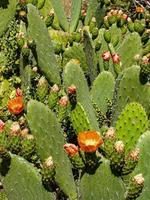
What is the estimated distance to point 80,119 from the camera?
8.23ft

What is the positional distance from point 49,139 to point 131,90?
0.65 m

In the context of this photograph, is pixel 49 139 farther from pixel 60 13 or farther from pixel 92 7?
pixel 60 13

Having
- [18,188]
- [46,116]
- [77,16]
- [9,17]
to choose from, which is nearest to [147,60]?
[46,116]

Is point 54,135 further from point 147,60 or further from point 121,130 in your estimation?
point 147,60

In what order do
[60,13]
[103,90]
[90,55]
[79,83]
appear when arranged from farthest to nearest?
1. [60,13]
2. [90,55]
3. [103,90]
4. [79,83]

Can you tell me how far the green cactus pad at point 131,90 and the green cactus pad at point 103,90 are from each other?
326 mm

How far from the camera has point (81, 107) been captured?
2.48 m

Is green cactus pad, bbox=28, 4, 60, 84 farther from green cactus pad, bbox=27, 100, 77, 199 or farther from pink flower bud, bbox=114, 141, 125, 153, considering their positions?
pink flower bud, bbox=114, 141, 125, 153

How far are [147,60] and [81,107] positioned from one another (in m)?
0.43

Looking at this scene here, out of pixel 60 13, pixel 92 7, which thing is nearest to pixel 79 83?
pixel 92 7

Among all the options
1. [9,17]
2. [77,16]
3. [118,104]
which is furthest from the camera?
[77,16]

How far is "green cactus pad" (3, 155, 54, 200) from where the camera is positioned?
2086 millimetres

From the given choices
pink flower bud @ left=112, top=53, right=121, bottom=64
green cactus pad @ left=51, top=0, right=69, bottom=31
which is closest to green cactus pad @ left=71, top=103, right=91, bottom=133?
pink flower bud @ left=112, top=53, right=121, bottom=64

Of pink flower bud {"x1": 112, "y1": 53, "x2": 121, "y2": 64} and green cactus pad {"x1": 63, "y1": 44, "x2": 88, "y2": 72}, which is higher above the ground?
pink flower bud {"x1": 112, "y1": 53, "x2": 121, "y2": 64}
